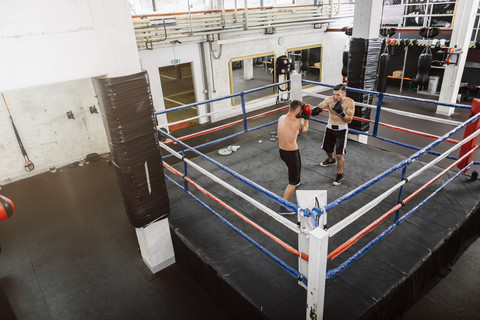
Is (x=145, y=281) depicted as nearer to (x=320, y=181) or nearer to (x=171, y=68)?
(x=320, y=181)

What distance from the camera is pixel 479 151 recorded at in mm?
6180

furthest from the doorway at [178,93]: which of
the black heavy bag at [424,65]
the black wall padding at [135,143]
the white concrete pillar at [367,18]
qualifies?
the black heavy bag at [424,65]

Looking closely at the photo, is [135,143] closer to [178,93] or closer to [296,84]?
[296,84]

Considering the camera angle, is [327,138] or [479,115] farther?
[327,138]

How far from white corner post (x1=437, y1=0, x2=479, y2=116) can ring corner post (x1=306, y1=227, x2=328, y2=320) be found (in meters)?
7.95

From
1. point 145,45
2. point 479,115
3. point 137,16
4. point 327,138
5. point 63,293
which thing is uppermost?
point 137,16

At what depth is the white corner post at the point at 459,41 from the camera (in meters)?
7.24

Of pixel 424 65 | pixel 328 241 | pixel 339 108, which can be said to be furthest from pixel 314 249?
pixel 424 65

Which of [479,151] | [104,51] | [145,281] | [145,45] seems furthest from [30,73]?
[479,151]

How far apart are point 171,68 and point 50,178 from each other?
40.4ft

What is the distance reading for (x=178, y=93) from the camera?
1202cm

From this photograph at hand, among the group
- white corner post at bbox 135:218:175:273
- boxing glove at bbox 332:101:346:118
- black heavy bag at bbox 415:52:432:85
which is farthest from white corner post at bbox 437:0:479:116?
Result: white corner post at bbox 135:218:175:273

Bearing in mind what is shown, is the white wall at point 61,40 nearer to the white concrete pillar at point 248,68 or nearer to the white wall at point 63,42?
the white wall at point 63,42

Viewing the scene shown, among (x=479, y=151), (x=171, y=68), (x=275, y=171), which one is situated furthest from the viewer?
(x=171, y=68)
